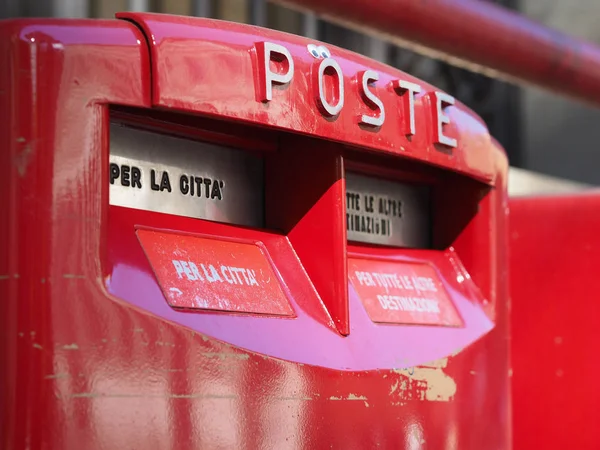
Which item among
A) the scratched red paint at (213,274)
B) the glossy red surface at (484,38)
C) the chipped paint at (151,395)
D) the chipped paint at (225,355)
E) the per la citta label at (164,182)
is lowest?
the chipped paint at (151,395)

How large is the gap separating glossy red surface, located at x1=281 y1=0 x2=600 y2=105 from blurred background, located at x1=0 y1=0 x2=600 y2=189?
3.20 m

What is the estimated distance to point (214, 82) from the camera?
1773mm

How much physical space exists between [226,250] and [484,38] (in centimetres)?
127

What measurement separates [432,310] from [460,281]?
0.65 feet

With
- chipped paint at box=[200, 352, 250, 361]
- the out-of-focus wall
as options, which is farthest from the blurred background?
chipped paint at box=[200, 352, 250, 361]

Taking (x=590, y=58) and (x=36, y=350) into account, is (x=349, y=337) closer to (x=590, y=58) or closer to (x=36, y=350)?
(x=36, y=350)

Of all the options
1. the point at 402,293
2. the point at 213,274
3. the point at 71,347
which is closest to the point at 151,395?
the point at 71,347

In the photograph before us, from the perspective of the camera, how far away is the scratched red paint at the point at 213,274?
172cm

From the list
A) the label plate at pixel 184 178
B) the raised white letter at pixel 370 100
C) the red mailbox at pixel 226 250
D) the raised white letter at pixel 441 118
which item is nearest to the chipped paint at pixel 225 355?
the red mailbox at pixel 226 250

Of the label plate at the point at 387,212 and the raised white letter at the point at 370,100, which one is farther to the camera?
the label plate at the point at 387,212

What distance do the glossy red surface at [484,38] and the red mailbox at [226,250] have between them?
33 centimetres

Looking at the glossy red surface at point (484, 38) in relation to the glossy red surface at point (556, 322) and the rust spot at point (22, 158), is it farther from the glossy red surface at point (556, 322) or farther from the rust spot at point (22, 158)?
the rust spot at point (22, 158)

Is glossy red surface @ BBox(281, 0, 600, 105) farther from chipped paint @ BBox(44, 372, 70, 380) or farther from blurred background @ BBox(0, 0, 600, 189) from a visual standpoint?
blurred background @ BBox(0, 0, 600, 189)

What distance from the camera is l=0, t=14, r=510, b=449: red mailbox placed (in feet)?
5.14
